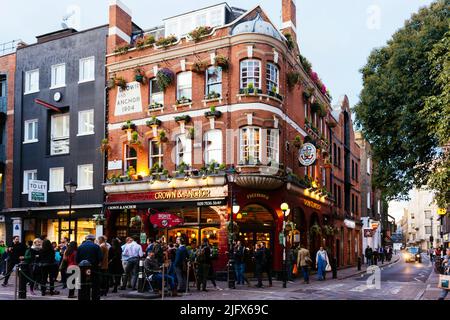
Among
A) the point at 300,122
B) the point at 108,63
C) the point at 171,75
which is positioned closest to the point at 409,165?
the point at 300,122

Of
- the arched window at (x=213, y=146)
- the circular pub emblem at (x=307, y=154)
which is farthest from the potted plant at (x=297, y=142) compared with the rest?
the arched window at (x=213, y=146)

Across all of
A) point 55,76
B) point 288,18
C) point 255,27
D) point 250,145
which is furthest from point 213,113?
point 55,76

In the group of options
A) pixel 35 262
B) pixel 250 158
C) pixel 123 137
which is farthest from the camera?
pixel 123 137

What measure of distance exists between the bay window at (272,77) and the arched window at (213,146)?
3.48 metres

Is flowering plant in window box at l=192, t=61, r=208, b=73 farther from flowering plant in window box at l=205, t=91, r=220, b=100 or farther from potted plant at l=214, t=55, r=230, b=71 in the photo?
flowering plant in window box at l=205, t=91, r=220, b=100

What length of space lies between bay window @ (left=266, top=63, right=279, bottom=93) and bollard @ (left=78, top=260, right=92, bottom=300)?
15188 millimetres

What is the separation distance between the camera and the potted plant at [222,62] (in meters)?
26.3

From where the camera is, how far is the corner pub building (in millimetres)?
26031

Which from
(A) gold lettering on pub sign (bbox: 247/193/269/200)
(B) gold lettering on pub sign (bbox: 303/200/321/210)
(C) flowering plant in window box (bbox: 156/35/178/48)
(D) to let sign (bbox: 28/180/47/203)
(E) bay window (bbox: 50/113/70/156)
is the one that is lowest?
(B) gold lettering on pub sign (bbox: 303/200/321/210)

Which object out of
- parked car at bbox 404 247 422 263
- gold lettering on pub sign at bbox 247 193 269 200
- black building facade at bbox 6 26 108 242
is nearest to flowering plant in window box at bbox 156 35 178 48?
black building facade at bbox 6 26 108 242

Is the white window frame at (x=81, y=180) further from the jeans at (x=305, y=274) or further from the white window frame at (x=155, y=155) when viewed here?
the jeans at (x=305, y=274)
